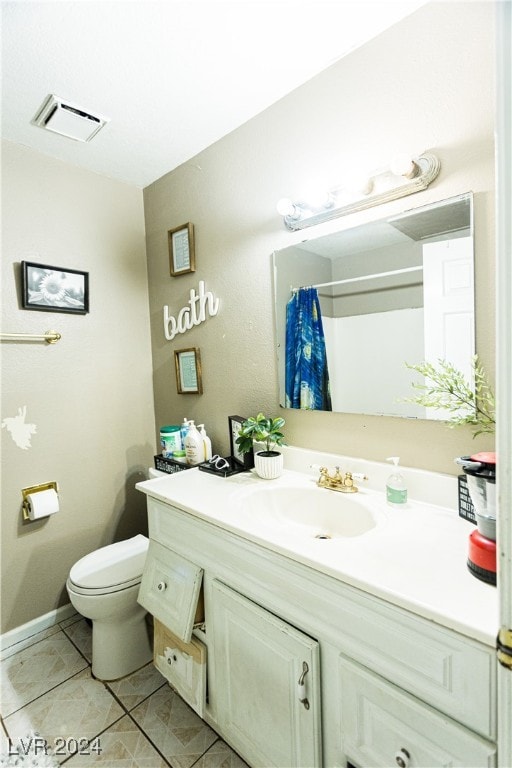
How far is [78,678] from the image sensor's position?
1.51 meters

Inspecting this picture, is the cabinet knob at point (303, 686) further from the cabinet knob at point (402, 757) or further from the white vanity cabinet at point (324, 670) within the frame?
the cabinet knob at point (402, 757)

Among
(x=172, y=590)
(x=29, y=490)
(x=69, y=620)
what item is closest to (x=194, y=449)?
(x=172, y=590)

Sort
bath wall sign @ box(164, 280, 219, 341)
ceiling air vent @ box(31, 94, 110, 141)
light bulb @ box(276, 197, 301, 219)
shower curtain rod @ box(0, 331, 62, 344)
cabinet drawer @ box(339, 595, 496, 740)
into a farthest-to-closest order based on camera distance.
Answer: bath wall sign @ box(164, 280, 219, 341) → shower curtain rod @ box(0, 331, 62, 344) → ceiling air vent @ box(31, 94, 110, 141) → light bulb @ box(276, 197, 301, 219) → cabinet drawer @ box(339, 595, 496, 740)

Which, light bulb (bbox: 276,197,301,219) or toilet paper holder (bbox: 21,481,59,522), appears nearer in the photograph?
light bulb (bbox: 276,197,301,219)

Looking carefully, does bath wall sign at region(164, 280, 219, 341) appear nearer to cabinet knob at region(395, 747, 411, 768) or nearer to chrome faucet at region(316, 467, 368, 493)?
chrome faucet at region(316, 467, 368, 493)

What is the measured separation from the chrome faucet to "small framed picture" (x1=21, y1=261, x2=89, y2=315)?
1489 mm

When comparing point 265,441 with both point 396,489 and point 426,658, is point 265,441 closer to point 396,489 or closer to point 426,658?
point 396,489

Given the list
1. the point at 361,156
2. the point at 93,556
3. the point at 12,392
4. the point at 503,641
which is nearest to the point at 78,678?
the point at 93,556

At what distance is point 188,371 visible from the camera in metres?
1.96

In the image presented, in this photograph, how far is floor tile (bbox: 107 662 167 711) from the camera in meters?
1.40

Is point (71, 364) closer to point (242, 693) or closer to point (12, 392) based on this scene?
point (12, 392)

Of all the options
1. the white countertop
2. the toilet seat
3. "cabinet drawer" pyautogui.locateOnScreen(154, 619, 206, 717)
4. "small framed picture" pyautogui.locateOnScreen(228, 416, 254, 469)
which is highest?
"small framed picture" pyautogui.locateOnScreen(228, 416, 254, 469)

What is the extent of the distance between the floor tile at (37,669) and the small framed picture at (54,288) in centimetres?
160

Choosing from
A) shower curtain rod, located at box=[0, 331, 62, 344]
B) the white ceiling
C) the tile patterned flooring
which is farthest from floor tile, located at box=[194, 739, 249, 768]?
the white ceiling
